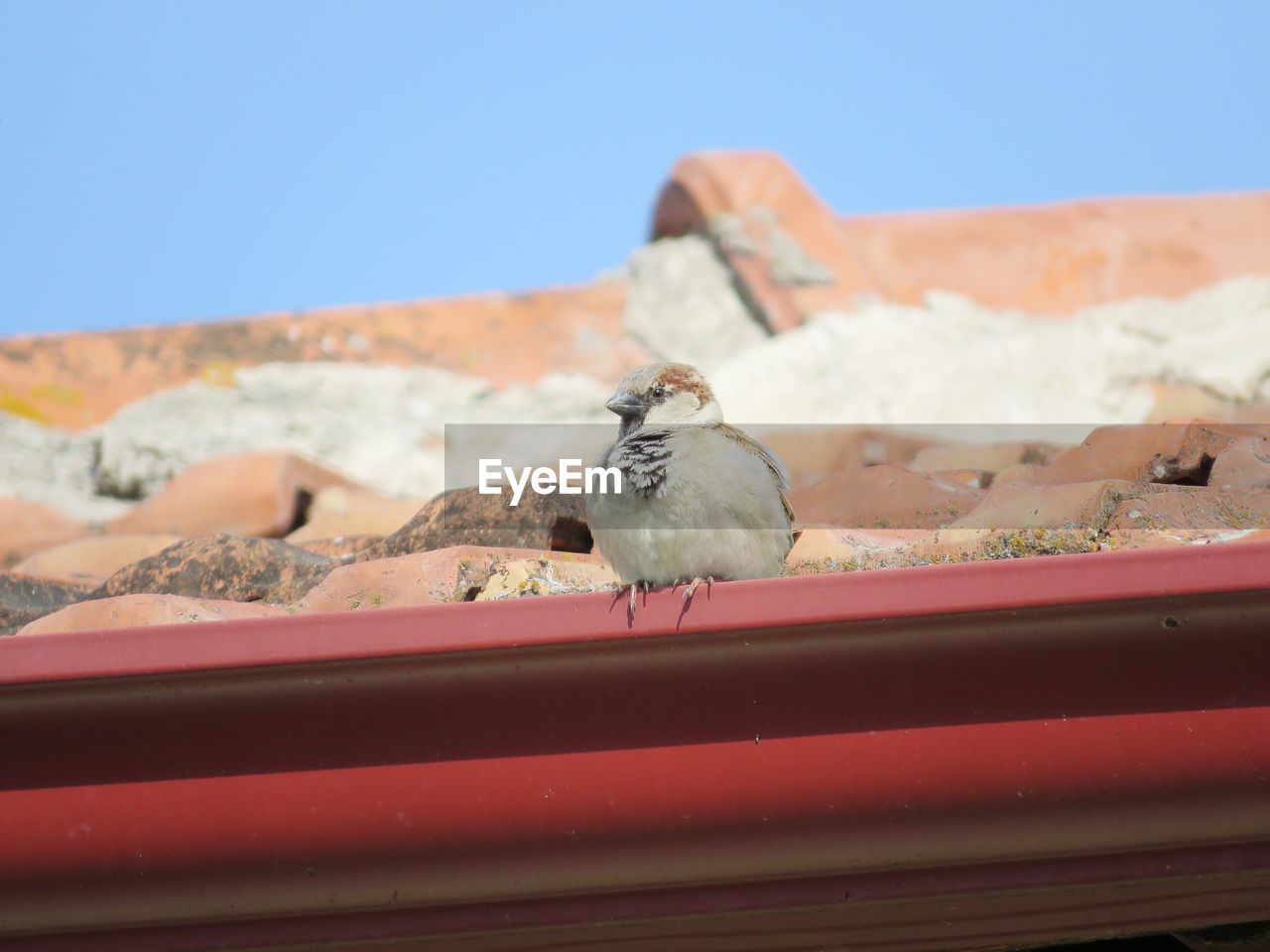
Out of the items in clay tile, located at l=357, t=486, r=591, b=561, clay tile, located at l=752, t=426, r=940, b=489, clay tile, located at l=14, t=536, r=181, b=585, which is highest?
clay tile, located at l=357, t=486, r=591, b=561

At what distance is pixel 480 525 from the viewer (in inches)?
104

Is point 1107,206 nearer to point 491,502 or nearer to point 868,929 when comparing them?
point 491,502

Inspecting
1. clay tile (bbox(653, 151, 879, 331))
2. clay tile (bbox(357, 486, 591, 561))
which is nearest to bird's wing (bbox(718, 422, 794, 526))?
clay tile (bbox(357, 486, 591, 561))

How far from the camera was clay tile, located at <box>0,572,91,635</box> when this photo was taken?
2562 mm

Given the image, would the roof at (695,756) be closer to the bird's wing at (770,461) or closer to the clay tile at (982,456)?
the bird's wing at (770,461)

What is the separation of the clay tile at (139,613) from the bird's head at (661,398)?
0.77 m

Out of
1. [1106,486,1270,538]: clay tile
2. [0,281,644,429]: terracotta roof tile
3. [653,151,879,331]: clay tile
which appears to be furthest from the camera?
[653,151,879,331]: clay tile

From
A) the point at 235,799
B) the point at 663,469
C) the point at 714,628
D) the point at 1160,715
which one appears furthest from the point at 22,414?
the point at 1160,715

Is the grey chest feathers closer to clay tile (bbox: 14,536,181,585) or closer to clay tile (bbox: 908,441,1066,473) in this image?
clay tile (bbox: 908,441,1066,473)

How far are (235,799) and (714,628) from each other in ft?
1.94

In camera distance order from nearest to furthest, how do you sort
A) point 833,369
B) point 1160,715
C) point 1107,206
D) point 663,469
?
point 1160,715, point 663,469, point 833,369, point 1107,206

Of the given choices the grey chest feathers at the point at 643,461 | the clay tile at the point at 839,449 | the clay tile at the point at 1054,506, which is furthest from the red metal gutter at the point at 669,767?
the clay tile at the point at 839,449

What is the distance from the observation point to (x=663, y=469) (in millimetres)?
2389

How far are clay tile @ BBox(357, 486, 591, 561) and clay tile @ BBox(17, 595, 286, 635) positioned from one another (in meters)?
0.42
